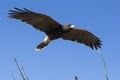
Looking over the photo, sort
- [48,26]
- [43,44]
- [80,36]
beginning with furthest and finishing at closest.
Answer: [80,36], [48,26], [43,44]

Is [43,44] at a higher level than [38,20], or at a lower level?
lower

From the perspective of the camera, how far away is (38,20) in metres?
14.7

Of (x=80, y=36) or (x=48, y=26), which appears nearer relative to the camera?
(x=48, y=26)

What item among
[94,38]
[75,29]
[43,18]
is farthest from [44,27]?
[94,38]

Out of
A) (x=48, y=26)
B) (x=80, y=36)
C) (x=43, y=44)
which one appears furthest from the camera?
(x=80, y=36)

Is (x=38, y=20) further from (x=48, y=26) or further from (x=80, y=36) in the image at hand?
(x=80, y=36)

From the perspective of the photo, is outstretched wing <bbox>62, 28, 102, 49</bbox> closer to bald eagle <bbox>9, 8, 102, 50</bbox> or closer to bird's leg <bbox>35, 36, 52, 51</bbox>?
bald eagle <bbox>9, 8, 102, 50</bbox>

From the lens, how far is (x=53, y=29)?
567 inches

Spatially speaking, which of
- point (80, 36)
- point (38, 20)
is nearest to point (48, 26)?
point (38, 20)

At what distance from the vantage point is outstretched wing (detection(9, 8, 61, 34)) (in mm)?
13992

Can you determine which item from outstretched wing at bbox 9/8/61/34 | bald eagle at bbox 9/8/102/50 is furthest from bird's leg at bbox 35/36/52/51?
outstretched wing at bbox 9/8/61/34

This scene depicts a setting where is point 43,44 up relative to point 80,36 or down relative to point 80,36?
down

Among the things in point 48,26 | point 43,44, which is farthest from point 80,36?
point 43,44

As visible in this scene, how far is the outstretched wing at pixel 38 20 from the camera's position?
14.0 m
